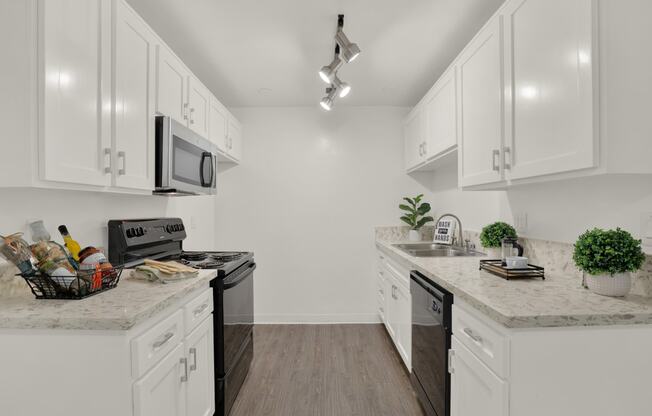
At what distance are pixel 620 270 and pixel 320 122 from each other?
9.99 ft

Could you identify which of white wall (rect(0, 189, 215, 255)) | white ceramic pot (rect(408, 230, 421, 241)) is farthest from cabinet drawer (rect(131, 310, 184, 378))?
white ceramic pot (rect(408, 230, 421, 241))

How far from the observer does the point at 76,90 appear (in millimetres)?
1298

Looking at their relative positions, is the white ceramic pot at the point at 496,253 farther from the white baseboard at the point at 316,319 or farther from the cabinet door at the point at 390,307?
the white baseboard at the point at 316,319

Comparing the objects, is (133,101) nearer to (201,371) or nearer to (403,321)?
(201,371)

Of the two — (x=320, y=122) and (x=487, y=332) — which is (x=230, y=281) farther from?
(x=320, y=122)

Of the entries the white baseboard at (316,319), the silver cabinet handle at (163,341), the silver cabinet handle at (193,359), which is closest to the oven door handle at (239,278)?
the silver cabinet handle at (193,359)

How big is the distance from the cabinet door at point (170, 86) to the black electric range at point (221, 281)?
2.37 ft

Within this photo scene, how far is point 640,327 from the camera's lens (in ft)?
3.46

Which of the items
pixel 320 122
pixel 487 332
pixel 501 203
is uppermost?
pixel 320 122

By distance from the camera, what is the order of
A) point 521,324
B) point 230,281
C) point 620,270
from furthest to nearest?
point 230,281, point 620,270, point 521,324

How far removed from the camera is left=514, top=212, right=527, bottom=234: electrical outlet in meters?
2.05

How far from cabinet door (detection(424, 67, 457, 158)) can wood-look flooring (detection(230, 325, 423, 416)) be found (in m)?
1.73

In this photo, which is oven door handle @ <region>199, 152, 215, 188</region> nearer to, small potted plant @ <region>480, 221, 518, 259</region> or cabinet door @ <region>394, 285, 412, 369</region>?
cabinet door @ <region>394, 285, 412, 369</region>

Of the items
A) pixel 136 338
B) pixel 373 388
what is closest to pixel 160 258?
pixel 136 338
